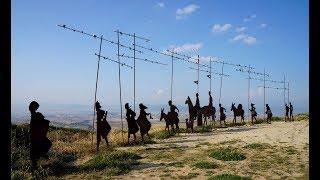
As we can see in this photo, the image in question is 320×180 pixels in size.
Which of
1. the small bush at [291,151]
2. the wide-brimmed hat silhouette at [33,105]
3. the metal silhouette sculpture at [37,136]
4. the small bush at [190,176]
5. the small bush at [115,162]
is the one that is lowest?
the small bush at [190,176]

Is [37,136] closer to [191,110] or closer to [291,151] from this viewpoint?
[291,151]

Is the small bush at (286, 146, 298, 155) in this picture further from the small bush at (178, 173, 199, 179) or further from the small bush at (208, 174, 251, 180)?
the small bush at (178, 173, 199, 179)

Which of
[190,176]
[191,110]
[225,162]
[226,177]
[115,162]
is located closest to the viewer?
[226,177]

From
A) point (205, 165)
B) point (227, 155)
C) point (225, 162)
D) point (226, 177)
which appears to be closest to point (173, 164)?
point (205, 165)

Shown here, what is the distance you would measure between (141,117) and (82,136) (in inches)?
351

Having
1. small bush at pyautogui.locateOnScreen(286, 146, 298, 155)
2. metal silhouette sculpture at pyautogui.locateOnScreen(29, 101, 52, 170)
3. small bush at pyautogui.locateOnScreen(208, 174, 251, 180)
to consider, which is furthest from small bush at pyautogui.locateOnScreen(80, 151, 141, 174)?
small bush at pyautogui.locateOnScreen(286, 146, 298, 155)

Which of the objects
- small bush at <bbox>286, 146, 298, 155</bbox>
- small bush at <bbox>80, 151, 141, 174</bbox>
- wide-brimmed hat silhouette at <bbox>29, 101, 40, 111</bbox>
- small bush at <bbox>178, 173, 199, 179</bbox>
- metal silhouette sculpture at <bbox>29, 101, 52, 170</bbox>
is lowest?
small bush at <bbox>178, 173, 199, 179</bbox>

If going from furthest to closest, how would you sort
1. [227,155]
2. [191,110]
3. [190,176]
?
[191,110], [227,155], [190,176]

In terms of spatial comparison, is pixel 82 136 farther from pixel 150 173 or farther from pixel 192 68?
pixel 150 173

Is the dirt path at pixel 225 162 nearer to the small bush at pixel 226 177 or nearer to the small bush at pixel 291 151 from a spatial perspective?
the small bush at pixel 291 151

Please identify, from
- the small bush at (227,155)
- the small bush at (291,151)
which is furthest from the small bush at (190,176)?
the small bush at (291,151)

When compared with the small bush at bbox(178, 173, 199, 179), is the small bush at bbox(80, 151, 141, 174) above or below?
above

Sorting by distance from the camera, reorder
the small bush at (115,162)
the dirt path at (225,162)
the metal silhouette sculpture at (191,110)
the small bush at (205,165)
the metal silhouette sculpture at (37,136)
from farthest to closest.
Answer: the metal silhouette sculpture at (191,110) < the small bush at (115,162) < the small bush at (205,165) < the metal silhouette sculpture at (37,136) < the dirt path at (225,162)
